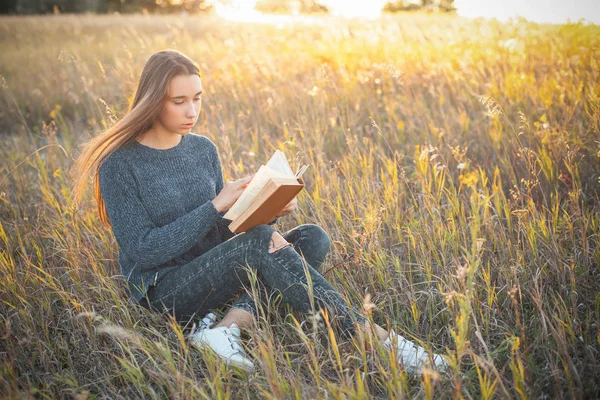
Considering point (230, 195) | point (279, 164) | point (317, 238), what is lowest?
point (317, 238)

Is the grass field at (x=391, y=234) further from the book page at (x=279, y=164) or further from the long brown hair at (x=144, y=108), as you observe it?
the long brown hair at (x=144, y=108)

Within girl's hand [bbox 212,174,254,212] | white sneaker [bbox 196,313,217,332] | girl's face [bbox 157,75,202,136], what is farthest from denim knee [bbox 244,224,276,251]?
girl's face [bbox 157,75,202,136]

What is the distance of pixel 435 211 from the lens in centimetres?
255

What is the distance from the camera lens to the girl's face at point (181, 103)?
6.60 feet

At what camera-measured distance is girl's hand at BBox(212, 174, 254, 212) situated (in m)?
1.86

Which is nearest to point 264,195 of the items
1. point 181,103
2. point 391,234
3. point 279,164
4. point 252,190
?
point 252,190

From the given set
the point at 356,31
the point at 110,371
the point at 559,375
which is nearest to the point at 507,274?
the point at 559,375

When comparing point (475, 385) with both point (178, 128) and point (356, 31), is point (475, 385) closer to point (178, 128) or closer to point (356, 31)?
point (178, 128)

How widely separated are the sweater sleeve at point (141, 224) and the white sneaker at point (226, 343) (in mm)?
343

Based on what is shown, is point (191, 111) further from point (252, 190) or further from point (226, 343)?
point (226, 343)

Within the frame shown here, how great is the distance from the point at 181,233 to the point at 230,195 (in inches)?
10.1

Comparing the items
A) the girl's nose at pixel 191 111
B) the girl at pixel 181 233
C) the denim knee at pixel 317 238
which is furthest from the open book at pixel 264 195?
the girl's nose at pixel 191 111

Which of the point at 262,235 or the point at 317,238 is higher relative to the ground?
the point at 262,235

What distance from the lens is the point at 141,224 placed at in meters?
1.94
